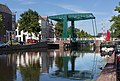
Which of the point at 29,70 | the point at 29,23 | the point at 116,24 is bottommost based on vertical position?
the point at 29,70

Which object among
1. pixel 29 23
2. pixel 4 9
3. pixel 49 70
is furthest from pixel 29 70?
pixel 4 9

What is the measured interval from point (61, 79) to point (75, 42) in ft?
263

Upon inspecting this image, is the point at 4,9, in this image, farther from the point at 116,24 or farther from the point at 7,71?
the point at 7,71

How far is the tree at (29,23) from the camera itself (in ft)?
312

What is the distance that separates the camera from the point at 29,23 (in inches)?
3760

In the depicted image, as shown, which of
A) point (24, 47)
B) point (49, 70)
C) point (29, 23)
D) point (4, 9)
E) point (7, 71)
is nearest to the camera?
point (7, 71)

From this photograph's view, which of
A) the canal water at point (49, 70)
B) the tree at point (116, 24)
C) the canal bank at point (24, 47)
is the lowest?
the canal water at point (49, 70)

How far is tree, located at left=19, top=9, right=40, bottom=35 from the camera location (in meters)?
95.1

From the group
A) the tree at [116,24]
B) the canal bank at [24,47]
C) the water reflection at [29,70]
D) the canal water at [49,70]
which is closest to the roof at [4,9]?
the canal bank at [24,47]

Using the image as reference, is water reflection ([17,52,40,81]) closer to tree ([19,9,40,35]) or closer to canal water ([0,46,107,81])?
canal water ([0,46,107,81])

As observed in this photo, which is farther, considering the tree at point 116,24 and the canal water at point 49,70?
the tree at point 116,24

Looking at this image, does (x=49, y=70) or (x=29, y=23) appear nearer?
(x=49, y=70)

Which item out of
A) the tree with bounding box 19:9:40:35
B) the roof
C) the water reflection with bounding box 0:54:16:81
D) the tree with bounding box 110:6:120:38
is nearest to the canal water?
the water reflection with bounding box 0:54:16:81

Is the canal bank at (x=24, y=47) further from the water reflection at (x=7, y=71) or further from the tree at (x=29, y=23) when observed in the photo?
the water reflection at (x=7, y=71)
